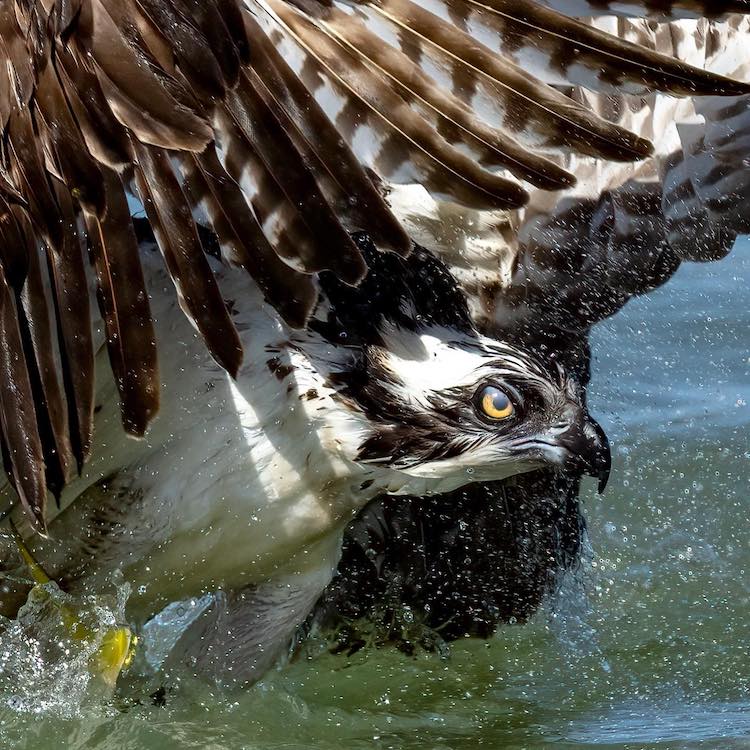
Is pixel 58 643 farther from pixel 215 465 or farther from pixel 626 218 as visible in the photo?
pixel 626 218

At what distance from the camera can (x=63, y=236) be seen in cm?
308

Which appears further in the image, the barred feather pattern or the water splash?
the barred feather pattern

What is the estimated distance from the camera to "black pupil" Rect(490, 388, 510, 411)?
3.67 metres

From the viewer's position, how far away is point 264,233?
3062mm

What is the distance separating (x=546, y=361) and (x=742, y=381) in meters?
3.50

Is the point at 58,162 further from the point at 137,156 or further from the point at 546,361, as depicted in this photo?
the point at 546,361

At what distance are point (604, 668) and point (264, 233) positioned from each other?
2.14m

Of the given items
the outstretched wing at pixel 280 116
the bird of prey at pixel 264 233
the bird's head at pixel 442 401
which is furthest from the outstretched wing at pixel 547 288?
the outstretched wing at pixel 280 116

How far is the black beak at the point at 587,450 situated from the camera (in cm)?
369

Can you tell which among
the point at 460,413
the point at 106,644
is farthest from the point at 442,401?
the point at 106,644

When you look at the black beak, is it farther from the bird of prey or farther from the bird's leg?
the bird's leg

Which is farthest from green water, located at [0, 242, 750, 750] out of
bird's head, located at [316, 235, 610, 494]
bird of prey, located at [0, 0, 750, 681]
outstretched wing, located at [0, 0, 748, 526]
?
outstretched wing, located at [0, 0, 748, 526]

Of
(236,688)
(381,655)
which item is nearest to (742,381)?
(381,655)

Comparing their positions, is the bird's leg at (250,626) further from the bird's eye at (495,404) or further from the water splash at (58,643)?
the bird's eye at (495,404)
